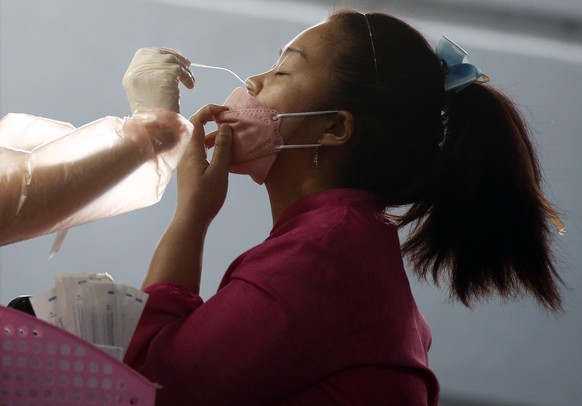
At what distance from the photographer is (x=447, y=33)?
2551 millimetres

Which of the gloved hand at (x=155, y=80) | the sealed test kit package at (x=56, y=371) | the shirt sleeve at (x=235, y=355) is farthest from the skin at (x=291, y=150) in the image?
the sealed test kit package at (x=56, y=371)

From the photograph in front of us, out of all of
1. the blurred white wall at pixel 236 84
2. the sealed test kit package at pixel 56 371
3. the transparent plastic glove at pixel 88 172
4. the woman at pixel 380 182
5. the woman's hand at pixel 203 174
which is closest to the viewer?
the sealed test kit package at pixel 56 371

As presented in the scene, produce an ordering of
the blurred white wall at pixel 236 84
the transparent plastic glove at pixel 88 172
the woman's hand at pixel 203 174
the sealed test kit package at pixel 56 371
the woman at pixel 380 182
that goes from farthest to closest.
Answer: the blurred white wall at pixel 236 84, the woman's hand at pixel 203 174, the woman at pixel 380 182, the transparent plastic glove at pixel 88 172, the sealed test kit package at pixel 56 371

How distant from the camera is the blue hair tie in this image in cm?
146

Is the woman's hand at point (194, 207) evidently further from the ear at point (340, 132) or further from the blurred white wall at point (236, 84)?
the blurred white wall at point (236, 84)

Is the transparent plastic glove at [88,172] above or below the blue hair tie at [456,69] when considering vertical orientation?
below

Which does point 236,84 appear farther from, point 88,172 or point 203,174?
point 88,172

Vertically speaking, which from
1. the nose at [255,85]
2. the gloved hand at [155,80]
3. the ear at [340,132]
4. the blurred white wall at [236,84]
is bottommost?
the blurred white wall at [236,84]

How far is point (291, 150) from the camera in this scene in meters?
1.44

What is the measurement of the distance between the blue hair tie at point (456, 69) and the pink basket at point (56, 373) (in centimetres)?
77

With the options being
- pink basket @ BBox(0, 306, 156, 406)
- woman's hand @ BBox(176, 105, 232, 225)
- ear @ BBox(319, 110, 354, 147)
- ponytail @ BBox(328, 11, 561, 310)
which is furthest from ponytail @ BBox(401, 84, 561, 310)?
pink basket @ BBox(0, 306, 156, 406)

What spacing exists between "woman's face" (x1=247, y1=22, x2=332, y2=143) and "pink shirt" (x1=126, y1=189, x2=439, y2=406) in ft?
0.70

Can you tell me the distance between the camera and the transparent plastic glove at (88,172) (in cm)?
112

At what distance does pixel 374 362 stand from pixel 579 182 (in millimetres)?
1620
